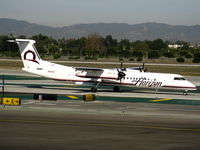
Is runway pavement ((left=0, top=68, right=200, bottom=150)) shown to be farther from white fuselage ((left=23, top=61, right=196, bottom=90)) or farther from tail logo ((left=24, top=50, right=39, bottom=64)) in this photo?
tail logo ((left=24, top=50, right=39, bottom=64))

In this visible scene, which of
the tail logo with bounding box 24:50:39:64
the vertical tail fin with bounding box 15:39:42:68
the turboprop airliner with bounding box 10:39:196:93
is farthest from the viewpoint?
the tail logo with bounding box 24:50:39:64

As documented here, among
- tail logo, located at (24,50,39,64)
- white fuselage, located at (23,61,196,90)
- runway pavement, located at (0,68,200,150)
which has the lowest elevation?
runway pavement, located at (0,68,200,150)

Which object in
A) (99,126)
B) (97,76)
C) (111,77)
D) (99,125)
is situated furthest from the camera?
(97,76)

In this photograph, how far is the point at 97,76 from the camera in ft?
146

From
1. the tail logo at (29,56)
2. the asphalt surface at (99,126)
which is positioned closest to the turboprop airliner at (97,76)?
the tail logo at (29,56)

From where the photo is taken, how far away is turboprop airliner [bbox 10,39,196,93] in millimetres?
42375

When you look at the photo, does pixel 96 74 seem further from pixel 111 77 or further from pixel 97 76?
pixel 111 77

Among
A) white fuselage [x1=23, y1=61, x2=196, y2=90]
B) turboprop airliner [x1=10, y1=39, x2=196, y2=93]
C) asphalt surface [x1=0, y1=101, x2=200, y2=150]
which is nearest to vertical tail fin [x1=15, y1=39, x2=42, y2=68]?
turboprop airliner [x1=10, y1=39, x2=196, y2=93]

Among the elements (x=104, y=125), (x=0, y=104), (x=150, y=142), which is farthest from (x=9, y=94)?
(x=150, y=142)

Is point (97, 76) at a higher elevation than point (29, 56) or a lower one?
lower

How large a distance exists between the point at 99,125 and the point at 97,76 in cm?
2115

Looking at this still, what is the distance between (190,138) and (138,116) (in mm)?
7597

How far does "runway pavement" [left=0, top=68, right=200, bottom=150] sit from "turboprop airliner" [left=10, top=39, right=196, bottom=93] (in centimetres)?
653

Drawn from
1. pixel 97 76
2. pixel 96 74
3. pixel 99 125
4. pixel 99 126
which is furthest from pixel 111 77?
pixel 99 126
